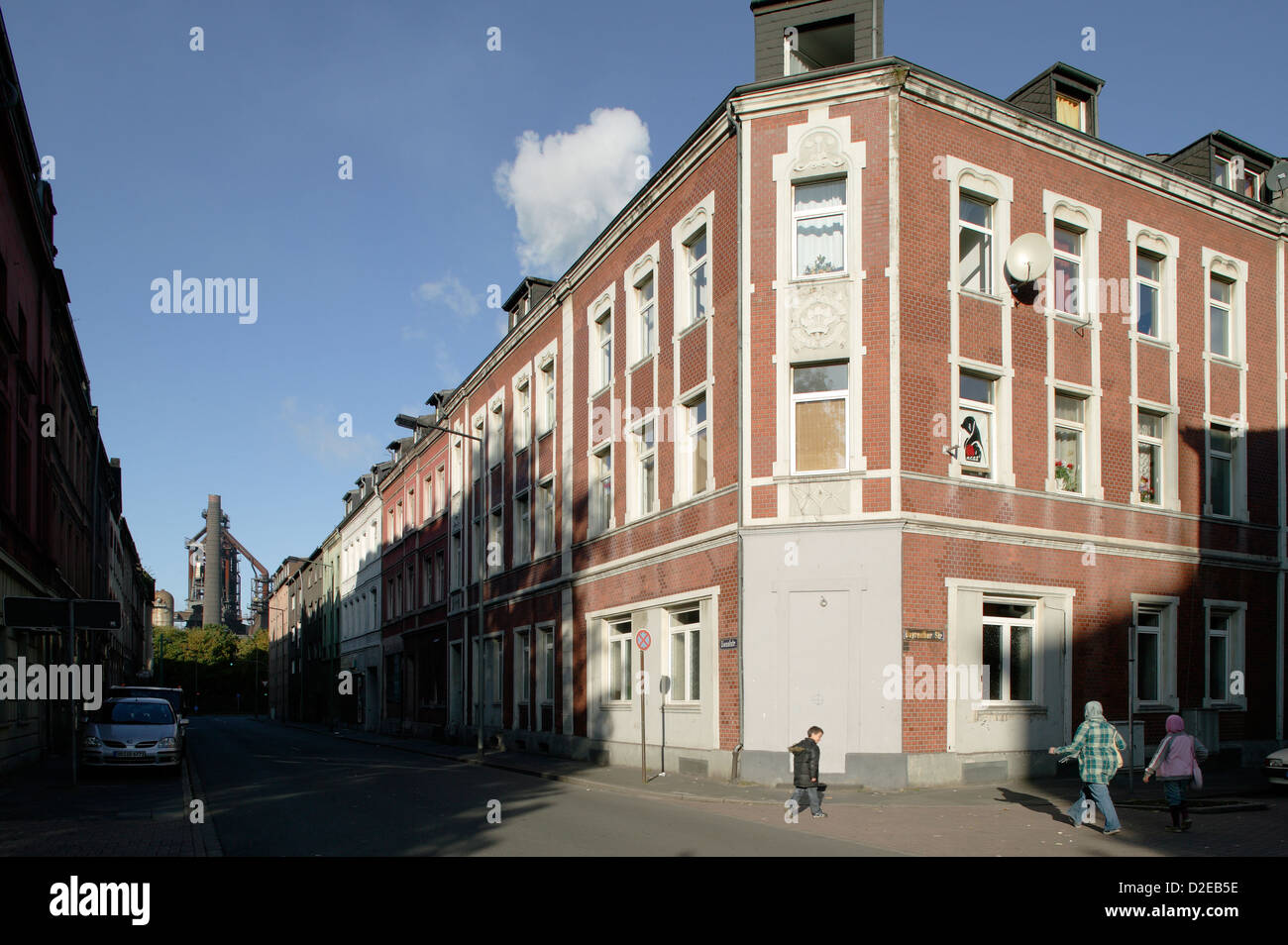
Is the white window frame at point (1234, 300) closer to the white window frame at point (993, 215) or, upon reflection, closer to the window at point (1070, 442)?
the window at point (1070, 442)

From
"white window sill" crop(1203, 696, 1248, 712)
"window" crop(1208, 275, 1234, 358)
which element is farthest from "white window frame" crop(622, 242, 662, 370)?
"white window sill" crop(1203, 696, 1248, 712)

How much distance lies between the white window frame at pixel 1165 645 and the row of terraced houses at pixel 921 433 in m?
0.06

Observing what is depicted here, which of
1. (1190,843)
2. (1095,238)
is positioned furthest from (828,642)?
(1095,238)

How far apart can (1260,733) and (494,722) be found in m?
21.2

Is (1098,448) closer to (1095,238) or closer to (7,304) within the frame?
(1095,238)

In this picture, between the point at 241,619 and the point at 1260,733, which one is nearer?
the point at 1260,733

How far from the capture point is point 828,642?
58.7 ft

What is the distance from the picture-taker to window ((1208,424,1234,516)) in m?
23.2

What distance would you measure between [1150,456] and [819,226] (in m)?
8.73

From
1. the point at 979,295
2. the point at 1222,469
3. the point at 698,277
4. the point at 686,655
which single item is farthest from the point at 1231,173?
the point at 686,655

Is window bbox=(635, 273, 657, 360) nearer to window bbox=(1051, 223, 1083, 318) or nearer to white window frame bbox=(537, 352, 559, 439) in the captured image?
white window frame bbox=(537, 352, 559, 439)

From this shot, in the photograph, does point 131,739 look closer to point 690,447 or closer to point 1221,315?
point 690,447

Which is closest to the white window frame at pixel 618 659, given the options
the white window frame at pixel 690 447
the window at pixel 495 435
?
the white window frame at pixel 690 447

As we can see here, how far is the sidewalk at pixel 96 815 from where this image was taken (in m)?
11.2
